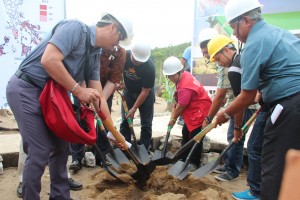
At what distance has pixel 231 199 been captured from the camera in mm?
3023

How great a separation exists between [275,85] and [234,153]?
5.40 ft

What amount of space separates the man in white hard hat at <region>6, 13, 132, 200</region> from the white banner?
2.56m

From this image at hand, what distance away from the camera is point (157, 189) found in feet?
10.6

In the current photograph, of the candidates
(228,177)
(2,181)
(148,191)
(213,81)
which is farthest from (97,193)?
(213,81)

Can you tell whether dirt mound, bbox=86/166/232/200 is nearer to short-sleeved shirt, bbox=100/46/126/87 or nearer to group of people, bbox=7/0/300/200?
group of people, bbox=7/0/300/200

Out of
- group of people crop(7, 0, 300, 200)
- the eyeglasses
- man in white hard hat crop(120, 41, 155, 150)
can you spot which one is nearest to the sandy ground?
group of people crop(7, 0, 300, 200)

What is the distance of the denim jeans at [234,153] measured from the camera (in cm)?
342

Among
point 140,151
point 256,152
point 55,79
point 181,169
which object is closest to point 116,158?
point 140,151

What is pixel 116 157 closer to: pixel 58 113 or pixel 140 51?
pixel 140 51

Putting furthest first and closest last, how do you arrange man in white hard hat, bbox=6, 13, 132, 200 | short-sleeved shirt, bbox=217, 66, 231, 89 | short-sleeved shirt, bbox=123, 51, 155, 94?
short-sleeved shirt, bbox=123, 51, 155, 94 < short-sleeved shirt, bbox=217, 66, 231, 89 < man in white hard hat, bbox=6, 13, 132, 200

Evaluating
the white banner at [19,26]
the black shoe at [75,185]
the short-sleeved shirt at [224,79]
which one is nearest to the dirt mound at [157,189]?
Answer: the black shoe at [75,185]

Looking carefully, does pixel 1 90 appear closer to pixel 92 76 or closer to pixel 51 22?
pixel 51 22

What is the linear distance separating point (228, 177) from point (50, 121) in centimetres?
236

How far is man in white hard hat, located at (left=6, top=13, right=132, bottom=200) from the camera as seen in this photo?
Result: 6.78ft
